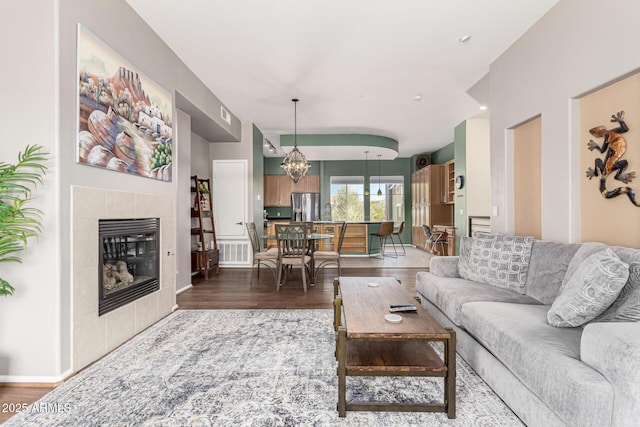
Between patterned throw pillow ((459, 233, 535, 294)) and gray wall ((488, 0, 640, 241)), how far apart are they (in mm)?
386

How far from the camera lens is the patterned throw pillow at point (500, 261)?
263 cm

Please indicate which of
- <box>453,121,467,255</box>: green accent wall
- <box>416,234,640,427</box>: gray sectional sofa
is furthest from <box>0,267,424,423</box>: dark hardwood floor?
<box>416,234,640,427</box>: gray sectional sofa

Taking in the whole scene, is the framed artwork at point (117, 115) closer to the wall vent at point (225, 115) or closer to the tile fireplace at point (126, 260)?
the tile fireplace at point (126, 260)

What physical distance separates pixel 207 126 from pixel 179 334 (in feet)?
11.0

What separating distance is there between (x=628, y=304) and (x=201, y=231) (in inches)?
196

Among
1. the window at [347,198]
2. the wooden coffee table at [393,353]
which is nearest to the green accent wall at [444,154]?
the window at [347,198]

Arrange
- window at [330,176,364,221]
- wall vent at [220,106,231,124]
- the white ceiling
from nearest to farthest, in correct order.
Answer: the white ceiling
wall vent at [220,106,231,124]
window at [330,176,364,221]

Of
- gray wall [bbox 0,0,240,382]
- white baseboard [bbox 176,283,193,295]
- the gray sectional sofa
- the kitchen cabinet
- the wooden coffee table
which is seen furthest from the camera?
the kitchen cabinet

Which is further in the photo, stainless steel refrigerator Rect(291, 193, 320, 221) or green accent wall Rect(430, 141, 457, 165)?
stainless steel refrigerator Rect(291, 193, 320, 221)

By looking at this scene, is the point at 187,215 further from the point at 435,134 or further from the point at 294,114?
the point at 435,134

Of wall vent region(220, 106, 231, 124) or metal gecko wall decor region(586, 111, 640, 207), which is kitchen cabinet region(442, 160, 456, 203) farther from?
metal gecko wall decor region(586, 111, 640, 207)

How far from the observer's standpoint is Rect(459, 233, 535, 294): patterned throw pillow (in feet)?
8.63

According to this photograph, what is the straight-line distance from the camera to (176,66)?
364 centimetres

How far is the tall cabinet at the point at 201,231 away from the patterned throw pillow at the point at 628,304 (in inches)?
190
